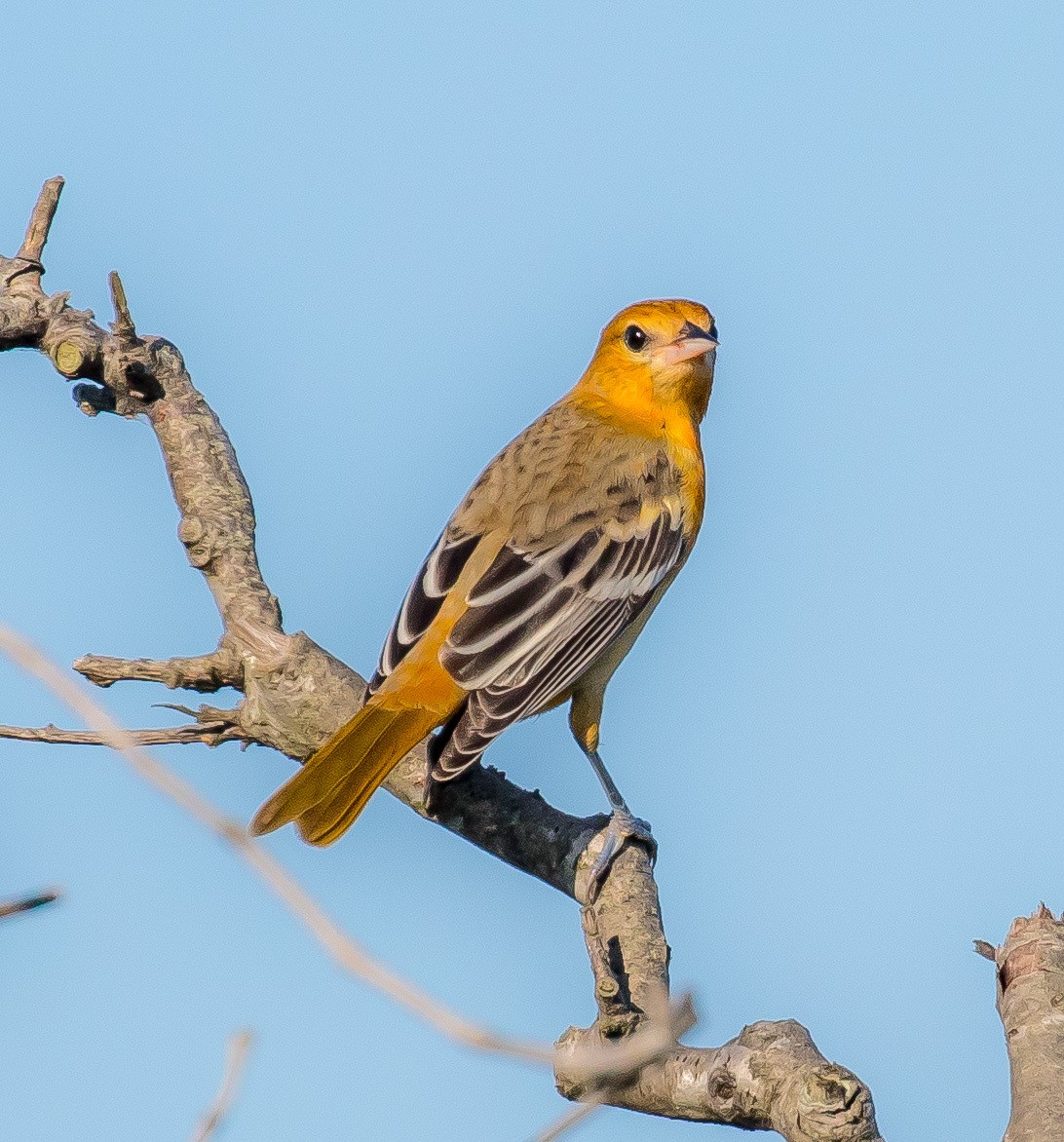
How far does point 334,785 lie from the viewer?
429cm

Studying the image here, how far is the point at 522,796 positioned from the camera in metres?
4.73

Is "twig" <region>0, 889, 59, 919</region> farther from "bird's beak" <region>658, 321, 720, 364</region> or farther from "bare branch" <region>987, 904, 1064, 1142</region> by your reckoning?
"bird's beak" <region>658, 321, 720, 364</region>

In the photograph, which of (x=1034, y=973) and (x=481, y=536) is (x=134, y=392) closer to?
(x=481, y=536)

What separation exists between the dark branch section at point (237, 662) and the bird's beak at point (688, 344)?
73.4 inches

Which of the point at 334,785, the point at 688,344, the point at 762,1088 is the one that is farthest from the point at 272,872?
the point at 688,344

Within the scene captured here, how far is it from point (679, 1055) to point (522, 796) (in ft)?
5.04

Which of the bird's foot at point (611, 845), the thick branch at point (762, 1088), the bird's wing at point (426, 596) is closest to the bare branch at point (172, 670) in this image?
the bird's wing at point (426, 596)

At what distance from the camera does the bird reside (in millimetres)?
4434

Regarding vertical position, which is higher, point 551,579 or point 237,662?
point 551,579

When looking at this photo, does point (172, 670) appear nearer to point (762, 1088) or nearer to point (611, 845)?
point (611, 845)

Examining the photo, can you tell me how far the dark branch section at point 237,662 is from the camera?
14.1 feet

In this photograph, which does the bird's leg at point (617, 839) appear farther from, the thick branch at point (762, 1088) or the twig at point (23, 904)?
the twig at point (23, 904)

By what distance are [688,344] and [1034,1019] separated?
3.37 m

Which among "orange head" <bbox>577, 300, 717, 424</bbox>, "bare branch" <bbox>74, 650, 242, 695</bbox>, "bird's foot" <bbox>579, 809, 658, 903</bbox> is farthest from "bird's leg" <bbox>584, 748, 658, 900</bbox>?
"orange head" <bbox>577, 300, 717, 424</bbox>
